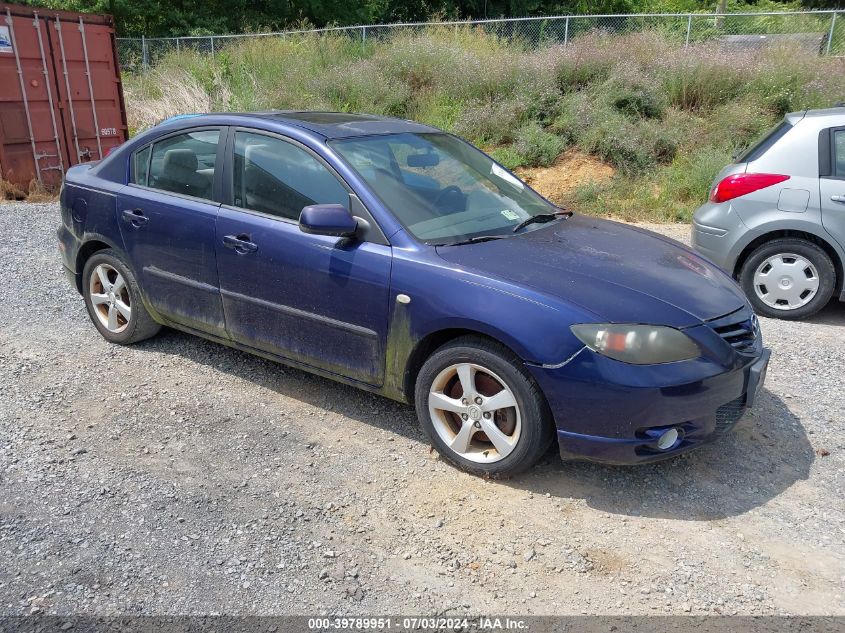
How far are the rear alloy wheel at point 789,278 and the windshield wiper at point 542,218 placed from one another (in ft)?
7.58

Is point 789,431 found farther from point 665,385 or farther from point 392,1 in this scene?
point 392,1

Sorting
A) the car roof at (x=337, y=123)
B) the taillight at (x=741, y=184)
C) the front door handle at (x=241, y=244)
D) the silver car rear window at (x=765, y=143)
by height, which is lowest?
the taillight at (x=741, y=184)

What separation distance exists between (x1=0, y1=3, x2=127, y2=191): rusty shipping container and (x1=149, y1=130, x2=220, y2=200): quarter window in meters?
7.06

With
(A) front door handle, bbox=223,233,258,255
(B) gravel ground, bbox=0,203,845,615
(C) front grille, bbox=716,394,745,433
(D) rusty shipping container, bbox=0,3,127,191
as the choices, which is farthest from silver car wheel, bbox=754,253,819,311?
(D) rusty shipping container, bbox=0,3,127,191

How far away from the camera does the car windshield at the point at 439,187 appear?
3936 millimetres

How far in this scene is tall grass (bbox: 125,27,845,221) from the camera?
11.1 m

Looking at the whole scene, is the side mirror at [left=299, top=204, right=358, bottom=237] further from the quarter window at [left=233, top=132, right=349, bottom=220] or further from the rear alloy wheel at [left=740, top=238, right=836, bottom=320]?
the rear alloy wheel at [left=740, top=238, right=836, bottom=320]

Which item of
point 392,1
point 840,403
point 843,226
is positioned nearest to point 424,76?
point 843,226

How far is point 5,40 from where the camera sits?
397 inches

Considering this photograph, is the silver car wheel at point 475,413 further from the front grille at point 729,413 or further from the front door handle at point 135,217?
the front door handle at point 135,217

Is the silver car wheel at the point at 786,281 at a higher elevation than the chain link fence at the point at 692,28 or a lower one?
lower

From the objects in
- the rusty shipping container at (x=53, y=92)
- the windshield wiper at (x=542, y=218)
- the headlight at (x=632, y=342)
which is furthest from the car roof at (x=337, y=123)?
the rusty shipping container at (x=53, y=92)

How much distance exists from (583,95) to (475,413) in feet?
33.5

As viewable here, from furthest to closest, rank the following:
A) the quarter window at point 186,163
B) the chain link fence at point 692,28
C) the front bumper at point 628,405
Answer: the chain link fence at point 692,28 < the quarter window at point 186,163 < the front bumper at point 628,405
